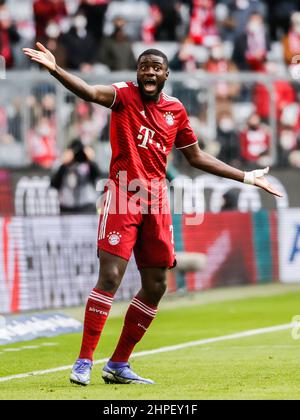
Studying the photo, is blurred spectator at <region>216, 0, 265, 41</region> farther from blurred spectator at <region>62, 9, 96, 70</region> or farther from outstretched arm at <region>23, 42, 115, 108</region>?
outstretched arm at <region>23, 42, 115, 108</region>

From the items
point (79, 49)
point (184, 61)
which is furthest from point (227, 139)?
point (79, 49)

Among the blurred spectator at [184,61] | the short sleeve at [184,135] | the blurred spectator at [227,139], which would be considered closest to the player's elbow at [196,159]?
the short sleeve at [184,135]

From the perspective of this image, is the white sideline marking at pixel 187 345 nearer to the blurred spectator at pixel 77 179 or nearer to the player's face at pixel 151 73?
the player's face at pixel 151 73

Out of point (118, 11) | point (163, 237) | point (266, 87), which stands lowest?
point (163, 237)

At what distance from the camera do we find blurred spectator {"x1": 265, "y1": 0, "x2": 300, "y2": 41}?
2731cm

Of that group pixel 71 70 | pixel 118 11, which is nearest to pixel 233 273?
pixel 71 70

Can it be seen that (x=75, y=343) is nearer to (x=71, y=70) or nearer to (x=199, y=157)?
(x=199, y=157)

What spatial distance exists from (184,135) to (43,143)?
35.7 ft

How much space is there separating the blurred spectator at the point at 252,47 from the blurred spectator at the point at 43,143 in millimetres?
6166

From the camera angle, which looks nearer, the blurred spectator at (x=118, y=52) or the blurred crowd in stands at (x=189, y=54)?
the blurred crowd in stands at (x=189, y=54)

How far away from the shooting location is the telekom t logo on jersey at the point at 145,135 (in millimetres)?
9969

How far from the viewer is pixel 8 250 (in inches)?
681

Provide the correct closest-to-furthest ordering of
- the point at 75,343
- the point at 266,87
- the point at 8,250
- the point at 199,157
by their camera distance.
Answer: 1. the point at 199,157
2. the point at 75,343
3. the point at 8,250
4. the point at 266,87

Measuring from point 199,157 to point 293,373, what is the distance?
1925 mm
